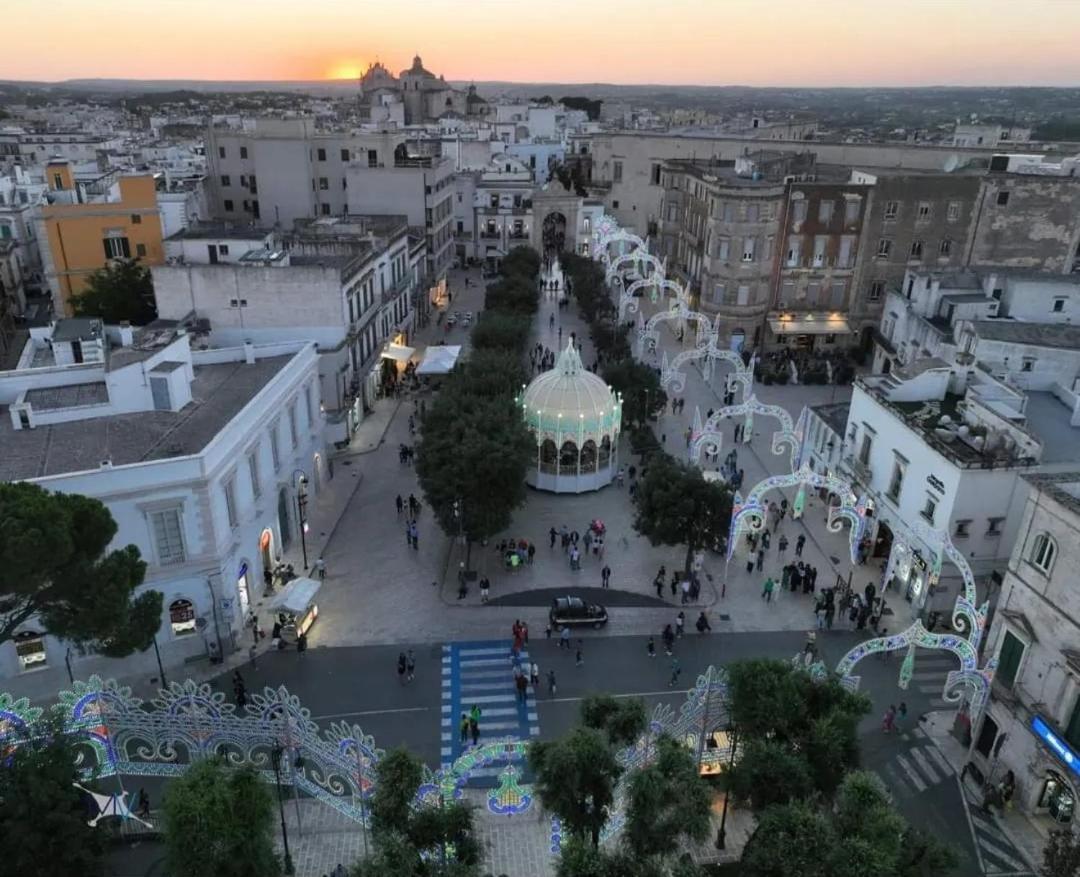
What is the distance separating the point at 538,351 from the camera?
5769cm

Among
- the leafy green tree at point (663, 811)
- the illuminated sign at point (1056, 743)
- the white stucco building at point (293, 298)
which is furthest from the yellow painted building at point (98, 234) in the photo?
the illuminated sign at point (1056, 743)

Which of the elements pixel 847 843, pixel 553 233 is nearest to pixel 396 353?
pixel 553 233

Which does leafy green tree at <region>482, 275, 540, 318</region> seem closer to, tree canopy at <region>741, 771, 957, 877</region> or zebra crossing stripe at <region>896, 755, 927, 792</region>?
zebra crossing stripe at <region>896, 755, 927, 792</region>

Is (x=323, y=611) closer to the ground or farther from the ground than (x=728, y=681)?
closer to the ground

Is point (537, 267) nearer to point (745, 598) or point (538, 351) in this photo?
point (538, 351)

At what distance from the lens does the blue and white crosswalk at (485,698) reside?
77.4 ft

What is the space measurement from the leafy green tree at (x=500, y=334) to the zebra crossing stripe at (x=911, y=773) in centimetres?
3080

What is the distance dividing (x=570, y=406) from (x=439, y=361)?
617 inches

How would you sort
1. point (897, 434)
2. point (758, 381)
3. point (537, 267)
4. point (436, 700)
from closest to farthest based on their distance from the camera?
point (436, 700) → point (897, 434) → point (758, 381) → point (537, 267)

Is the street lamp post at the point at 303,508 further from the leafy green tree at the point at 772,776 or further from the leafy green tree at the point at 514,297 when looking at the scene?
the leafy green tree at the point at 514,297

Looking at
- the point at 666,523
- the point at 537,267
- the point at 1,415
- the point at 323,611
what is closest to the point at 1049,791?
the point at 666,523

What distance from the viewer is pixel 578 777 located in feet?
50.7

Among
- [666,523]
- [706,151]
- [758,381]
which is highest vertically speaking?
[706,151]

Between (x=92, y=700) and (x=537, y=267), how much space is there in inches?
2264
